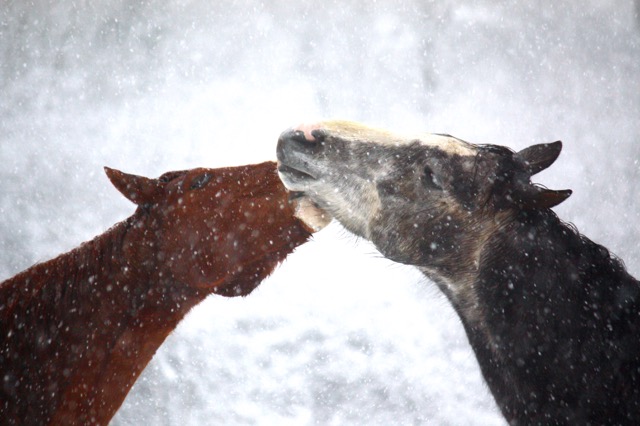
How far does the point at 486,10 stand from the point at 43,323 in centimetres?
643

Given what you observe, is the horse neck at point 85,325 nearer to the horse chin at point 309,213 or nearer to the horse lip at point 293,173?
the horse chin at point 309,213

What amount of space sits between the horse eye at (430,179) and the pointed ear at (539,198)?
224 mm

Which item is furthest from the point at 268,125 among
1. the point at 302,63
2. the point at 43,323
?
the point at 43,323

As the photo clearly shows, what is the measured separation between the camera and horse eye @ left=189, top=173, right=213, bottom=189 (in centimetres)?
240

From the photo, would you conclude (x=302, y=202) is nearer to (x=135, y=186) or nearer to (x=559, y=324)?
(x=135, y=186)

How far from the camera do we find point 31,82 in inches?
277

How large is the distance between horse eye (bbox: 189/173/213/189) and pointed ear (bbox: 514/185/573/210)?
49.0 inches

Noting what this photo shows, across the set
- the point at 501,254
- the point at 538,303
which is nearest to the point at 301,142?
the point at 501,254

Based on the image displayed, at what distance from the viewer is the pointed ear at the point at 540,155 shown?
1.79 metres

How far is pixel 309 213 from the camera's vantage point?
2.06 m

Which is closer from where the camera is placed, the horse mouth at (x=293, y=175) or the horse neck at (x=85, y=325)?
the horse mouth at (x=293, y=175)

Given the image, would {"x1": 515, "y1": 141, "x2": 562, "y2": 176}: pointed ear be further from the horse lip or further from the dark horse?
the horse lip

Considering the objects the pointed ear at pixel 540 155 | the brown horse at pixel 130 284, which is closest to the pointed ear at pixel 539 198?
the pointed ear at pixel 540 155

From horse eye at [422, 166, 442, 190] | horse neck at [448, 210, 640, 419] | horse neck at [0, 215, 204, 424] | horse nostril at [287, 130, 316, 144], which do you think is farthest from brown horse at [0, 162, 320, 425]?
horse neck at [448, 210, 640, 419]
